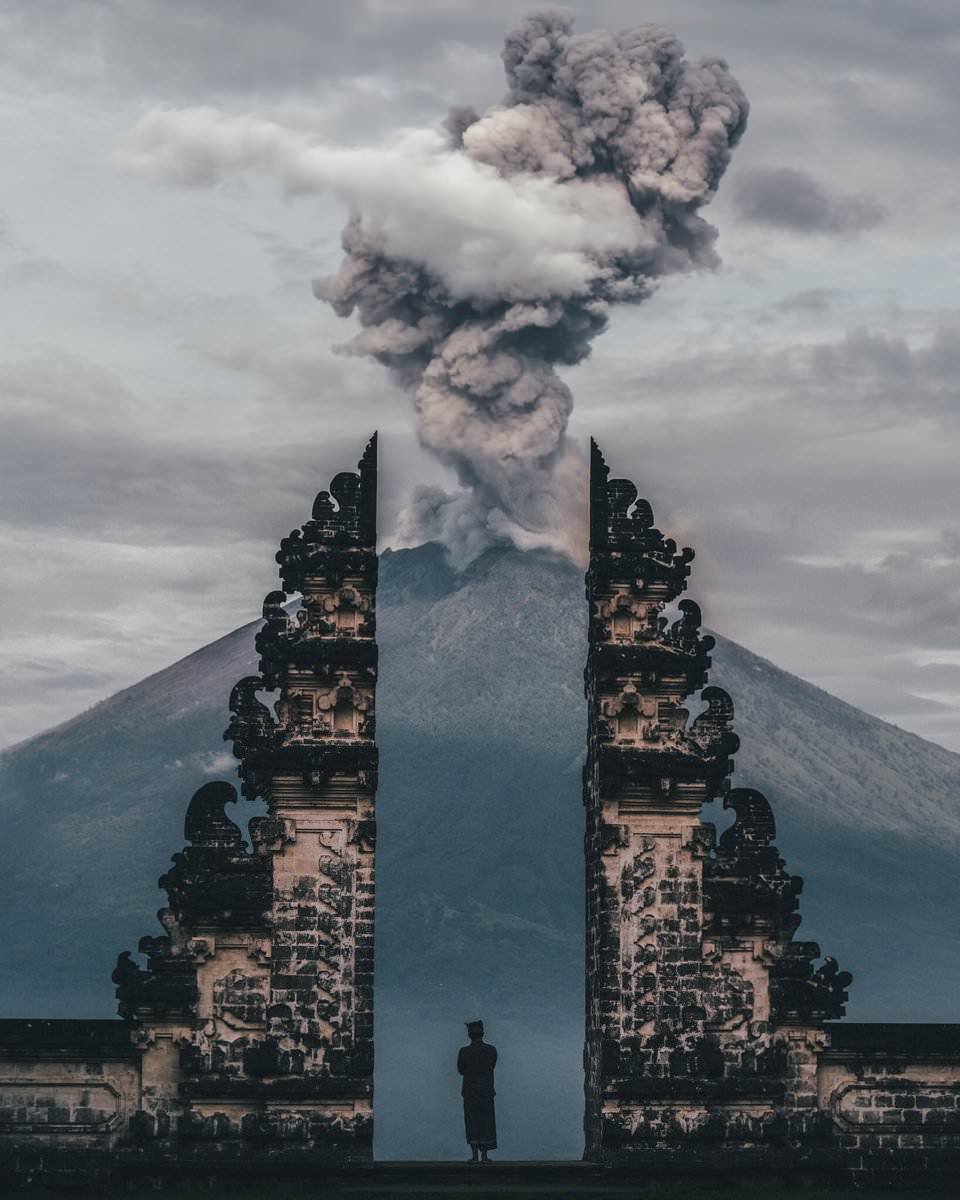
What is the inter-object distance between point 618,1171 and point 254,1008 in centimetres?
495

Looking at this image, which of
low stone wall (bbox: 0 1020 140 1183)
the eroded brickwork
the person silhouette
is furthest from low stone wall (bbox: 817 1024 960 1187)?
low stone wall (bbox: 0 1020 140 1183)

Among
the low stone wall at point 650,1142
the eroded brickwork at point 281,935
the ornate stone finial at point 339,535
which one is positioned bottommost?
the low stone wall at point 650,1142

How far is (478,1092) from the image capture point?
31281 millimetres

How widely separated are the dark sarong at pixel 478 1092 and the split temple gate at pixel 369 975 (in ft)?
4.15

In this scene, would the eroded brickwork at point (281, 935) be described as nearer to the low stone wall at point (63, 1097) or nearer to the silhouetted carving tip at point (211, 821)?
the silhouetted carving tip at point (211, 821)

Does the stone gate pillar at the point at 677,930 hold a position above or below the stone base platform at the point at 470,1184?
above

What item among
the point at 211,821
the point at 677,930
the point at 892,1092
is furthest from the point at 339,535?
the point at 892,1092

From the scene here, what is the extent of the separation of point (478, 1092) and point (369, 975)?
78.8 inches

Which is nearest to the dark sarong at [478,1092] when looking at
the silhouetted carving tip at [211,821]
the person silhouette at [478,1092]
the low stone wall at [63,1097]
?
the person silhouette at [478,1092]

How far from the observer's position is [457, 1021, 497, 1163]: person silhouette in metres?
31.1

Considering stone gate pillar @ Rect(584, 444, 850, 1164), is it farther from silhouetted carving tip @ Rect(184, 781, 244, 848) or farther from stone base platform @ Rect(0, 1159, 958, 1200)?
silhouetted carving tip @ Rect(184, 781, 244, 848)

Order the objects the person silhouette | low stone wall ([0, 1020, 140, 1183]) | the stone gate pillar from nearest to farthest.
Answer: low stone wall ([0, 1020, 140, 1183]) < the person silhouette < the stone gate pillar

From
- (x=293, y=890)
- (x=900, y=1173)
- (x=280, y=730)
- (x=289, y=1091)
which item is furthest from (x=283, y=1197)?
(x=900, y=1173)

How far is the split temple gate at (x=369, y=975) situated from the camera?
3078 centimetres
